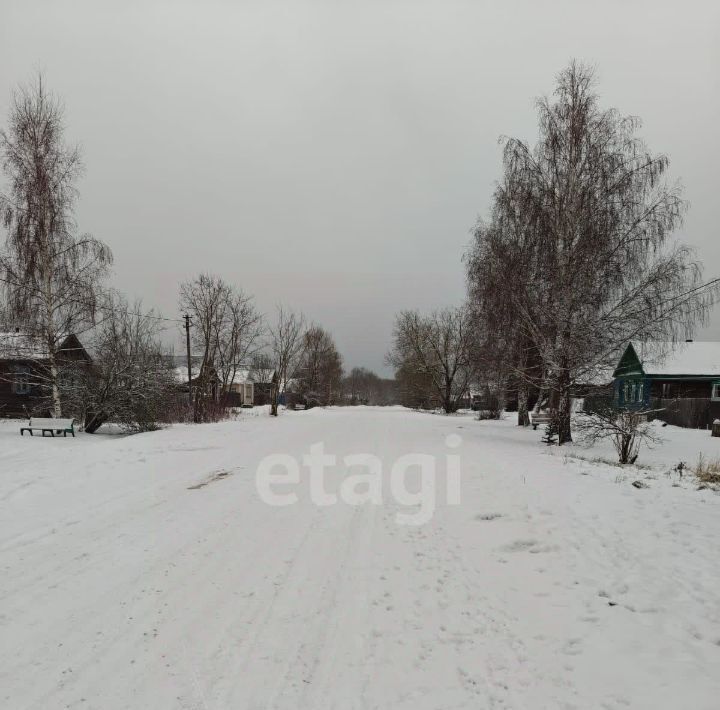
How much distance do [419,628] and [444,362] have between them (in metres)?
38.8

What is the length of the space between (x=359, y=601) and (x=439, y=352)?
130ft

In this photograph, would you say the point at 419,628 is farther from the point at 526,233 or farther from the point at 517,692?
the point at 526,233

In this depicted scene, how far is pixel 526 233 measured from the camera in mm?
15133

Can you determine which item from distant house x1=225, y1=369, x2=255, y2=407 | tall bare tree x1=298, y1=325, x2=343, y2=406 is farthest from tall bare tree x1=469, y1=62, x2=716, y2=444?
distant house x1=225, y1=369, x2=255, y2=407

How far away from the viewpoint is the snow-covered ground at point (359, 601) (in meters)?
2.73

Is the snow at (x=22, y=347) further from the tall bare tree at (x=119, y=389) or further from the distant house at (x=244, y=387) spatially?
the distant house at (x=244, y=387)

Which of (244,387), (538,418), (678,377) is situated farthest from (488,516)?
(244,387)

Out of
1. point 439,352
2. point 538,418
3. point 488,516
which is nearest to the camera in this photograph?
point 488,516

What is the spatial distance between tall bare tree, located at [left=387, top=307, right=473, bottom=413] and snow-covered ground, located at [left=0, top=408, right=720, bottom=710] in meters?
33.7

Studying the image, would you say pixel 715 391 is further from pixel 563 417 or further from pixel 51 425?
pixel 51 425

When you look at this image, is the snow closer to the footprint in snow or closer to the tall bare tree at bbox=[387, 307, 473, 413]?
the footprint in snow

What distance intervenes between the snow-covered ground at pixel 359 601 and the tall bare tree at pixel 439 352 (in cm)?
3370

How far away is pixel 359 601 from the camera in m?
3.82

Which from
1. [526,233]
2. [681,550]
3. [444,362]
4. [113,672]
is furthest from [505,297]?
[444,362]
